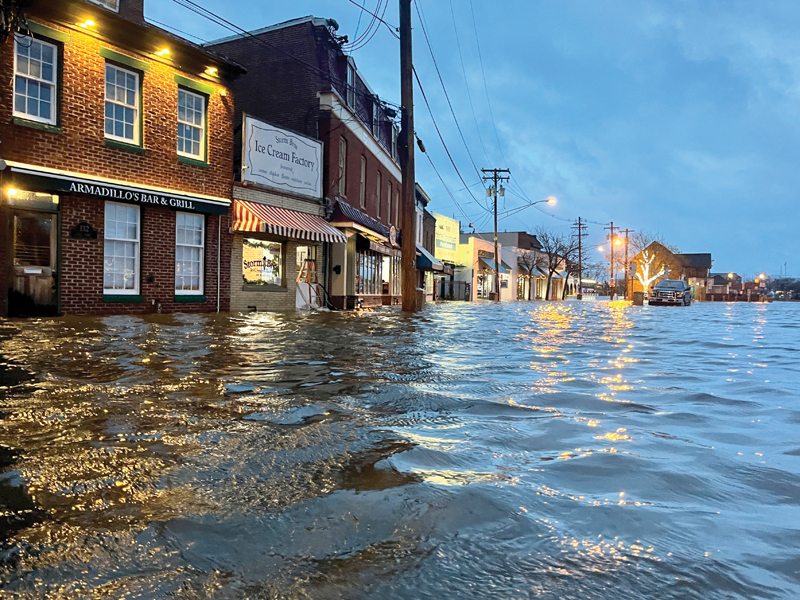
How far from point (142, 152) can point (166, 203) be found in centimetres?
133

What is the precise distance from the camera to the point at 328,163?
19516 mm

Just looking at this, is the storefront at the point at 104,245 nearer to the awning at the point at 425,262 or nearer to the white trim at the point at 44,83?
the white trim at the point at 44,83

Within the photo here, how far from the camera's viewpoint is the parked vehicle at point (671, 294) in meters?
34.9

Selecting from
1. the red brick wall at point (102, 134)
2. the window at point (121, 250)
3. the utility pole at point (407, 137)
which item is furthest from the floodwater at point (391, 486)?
the utility pole at point (407, 137)

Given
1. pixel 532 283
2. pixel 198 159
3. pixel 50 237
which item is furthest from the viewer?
pixel 532 283

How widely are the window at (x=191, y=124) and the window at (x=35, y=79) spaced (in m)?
3.26

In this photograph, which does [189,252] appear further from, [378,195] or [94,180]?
[378,195]

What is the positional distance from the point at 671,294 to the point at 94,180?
108 feet

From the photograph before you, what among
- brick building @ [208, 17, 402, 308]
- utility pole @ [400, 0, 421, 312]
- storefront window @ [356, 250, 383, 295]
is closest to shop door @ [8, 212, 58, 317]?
brick building @ [208, 17, 402, 308]

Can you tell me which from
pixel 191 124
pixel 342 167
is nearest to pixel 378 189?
pixel 342 167

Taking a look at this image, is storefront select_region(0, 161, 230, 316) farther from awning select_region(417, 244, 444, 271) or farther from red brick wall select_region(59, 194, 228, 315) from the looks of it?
awning select_region(417, 244, 444, 271)

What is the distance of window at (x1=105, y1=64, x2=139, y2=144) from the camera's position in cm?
1320

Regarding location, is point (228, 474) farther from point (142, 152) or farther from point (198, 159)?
point (198, 159)

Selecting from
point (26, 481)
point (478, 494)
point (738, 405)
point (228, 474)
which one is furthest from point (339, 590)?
point (738, 405)
